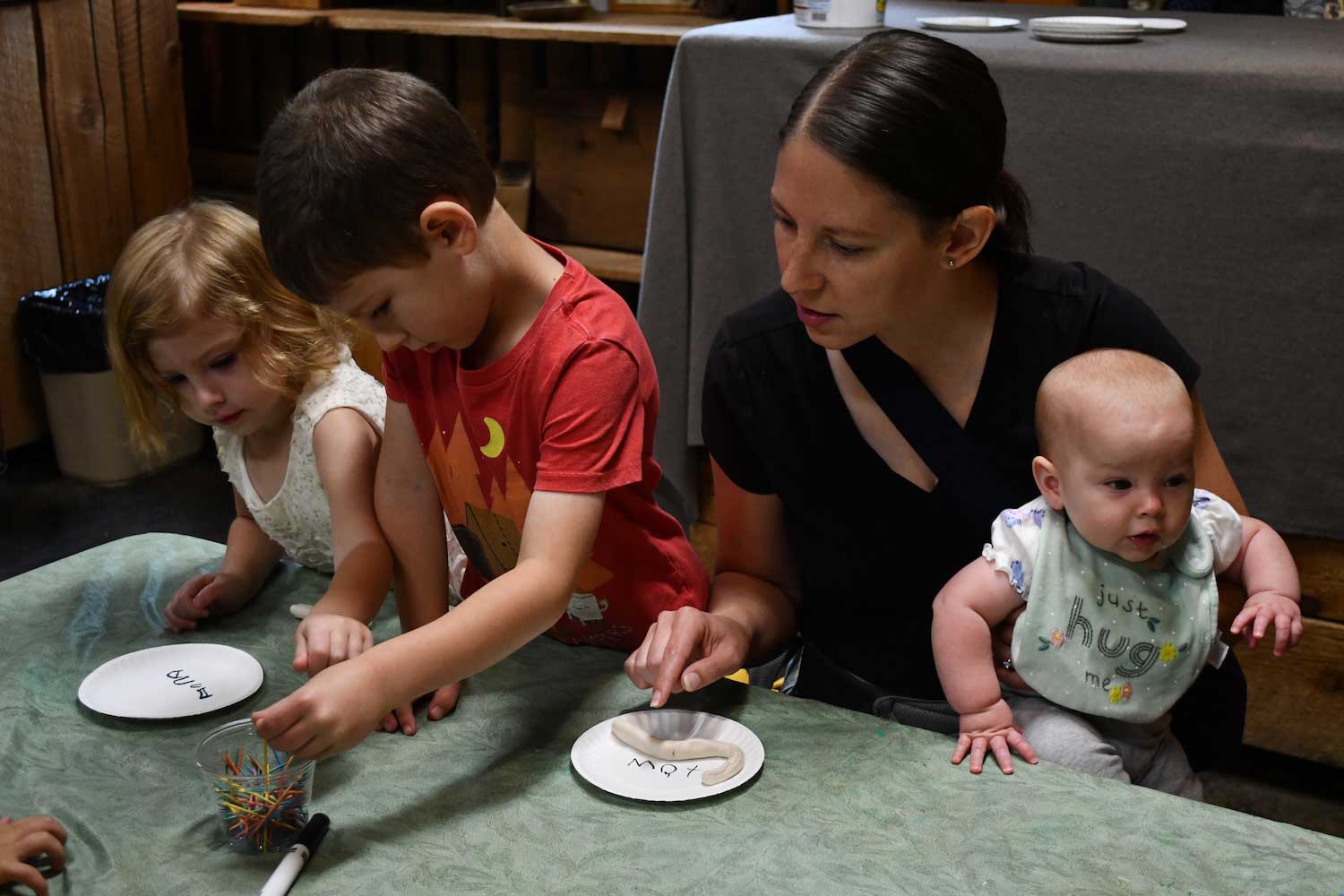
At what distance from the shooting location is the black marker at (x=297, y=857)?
937 mm

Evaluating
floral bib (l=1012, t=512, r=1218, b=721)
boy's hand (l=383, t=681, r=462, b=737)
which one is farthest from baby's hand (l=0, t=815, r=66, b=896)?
floral bib (l=1012, t=512, r=1218, b=721)

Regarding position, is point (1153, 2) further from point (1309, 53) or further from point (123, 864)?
point (123, 864)

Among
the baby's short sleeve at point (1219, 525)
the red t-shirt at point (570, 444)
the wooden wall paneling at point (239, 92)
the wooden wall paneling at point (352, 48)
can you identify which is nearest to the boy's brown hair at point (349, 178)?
the red t-shirt at point (570, 444)

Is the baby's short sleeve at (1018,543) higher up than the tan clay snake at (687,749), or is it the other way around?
the baby's short sleeve at (1018,543)

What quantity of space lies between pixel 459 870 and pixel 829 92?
0.76 metres

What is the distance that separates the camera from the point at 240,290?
1612 mm

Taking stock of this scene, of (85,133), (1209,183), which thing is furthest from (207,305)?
(85,133)

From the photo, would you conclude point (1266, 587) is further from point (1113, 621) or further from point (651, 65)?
point (651, 65)

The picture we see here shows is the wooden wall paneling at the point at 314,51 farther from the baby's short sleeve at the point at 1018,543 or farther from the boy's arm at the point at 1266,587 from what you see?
the boy's arm at the point at 1266,587

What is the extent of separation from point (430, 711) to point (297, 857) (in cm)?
25

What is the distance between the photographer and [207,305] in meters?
1.57

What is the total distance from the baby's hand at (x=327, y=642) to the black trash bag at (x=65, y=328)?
2461 mm

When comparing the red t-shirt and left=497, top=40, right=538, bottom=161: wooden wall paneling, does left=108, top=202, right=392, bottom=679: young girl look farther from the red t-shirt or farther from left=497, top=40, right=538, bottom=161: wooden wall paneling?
left=497, top=40, right=538, bottom=161: wooden wall paneling

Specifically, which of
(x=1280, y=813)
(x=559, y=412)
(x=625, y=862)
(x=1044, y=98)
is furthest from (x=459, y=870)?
(x=1280, y=813)
